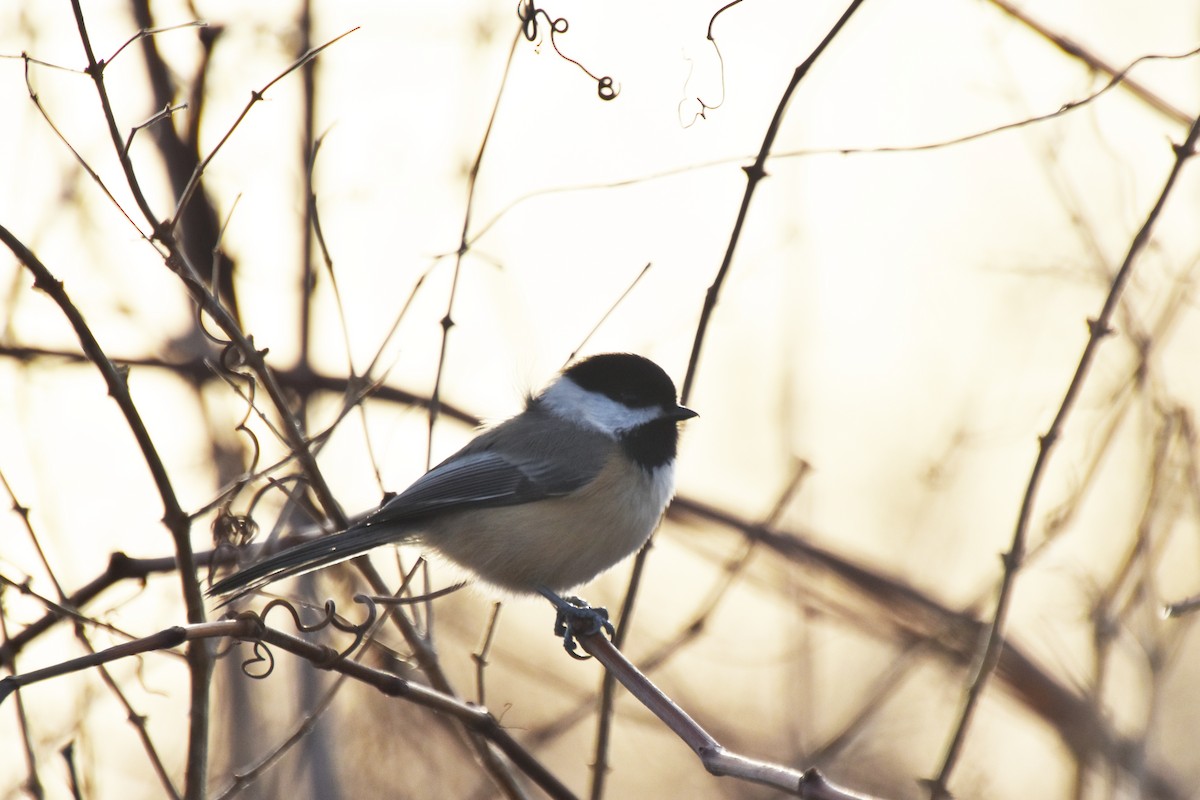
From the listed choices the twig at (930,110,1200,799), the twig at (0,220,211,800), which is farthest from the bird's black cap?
the twig at (0,220,211,800)

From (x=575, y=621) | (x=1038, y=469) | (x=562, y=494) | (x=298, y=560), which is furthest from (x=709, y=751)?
(x=562, y=494)

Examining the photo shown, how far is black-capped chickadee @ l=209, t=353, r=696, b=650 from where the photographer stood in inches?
120

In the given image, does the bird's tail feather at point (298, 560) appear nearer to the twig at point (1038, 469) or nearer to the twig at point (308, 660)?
the twig at point (308, 660)

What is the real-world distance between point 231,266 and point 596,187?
124cm

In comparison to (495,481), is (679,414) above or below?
above

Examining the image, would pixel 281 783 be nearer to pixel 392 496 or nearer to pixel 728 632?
→ pixel 392 496

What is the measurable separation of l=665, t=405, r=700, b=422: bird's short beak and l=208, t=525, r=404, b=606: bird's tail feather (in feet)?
2.87

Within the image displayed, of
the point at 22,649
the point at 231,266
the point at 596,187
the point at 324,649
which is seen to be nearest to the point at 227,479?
the point at 231,266

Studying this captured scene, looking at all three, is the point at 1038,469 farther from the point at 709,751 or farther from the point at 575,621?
the point at 575,621

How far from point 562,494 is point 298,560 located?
2.85 feet

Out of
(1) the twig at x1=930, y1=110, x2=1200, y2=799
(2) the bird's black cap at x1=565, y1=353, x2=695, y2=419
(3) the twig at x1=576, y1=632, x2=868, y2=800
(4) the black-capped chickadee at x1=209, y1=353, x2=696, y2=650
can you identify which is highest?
(2) the bird's black cap at x1=565, y1=353, x2=695, y2=419

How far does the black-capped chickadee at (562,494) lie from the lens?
306 centimetres

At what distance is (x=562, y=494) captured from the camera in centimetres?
314

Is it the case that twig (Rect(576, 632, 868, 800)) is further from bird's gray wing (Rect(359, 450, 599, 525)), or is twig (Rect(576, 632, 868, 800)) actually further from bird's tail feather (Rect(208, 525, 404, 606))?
bird's gray wing (Rect(359, 450, 599, 525))
